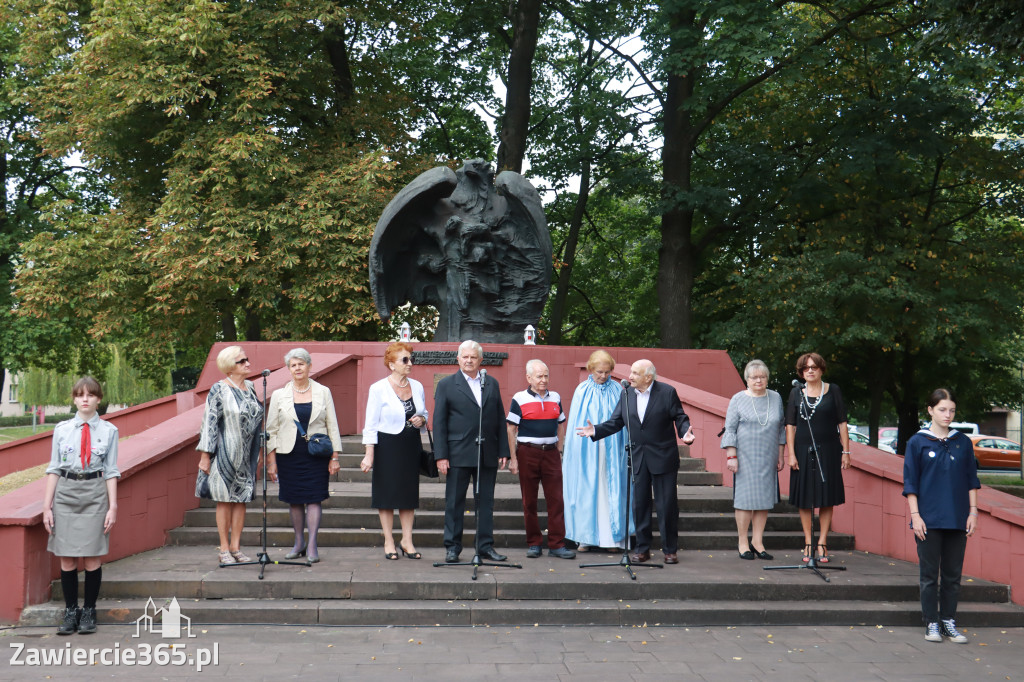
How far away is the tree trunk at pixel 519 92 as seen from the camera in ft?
68.0

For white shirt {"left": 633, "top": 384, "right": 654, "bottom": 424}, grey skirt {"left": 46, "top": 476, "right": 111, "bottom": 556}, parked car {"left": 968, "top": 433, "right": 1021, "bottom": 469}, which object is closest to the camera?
grey skirt {"left": 46, "top": 476, "right": 111, "bottom": 556}

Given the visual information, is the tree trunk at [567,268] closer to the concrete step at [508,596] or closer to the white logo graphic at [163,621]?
the concrete step at [508,596]

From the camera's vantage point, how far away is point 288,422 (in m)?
7.36

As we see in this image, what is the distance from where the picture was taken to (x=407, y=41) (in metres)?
24.5

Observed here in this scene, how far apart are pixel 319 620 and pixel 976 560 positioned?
212 inches

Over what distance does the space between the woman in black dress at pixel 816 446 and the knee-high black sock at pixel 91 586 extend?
211 inches

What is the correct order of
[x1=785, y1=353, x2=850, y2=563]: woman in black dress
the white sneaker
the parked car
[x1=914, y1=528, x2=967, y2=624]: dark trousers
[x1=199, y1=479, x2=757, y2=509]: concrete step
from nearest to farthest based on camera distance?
the white sneaker
[x1=914, y1=528, x2=967, y2=624]: dark trousers
[x1=785, y1=353, x2=850, y2=563]: woman in black dress
[x1=199, y1=479, x2=757, y2=509]: concrete step
the parked car

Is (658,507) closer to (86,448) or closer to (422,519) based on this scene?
(422,519)

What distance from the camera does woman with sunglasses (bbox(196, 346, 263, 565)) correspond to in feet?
22.9

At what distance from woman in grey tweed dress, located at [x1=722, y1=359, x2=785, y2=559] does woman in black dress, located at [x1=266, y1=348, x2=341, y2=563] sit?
3419mm

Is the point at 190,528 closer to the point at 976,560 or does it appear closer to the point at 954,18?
the point at 976,560

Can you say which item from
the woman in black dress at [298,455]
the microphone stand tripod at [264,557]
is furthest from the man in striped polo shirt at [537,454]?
the microphone stand tripod at [264,557]

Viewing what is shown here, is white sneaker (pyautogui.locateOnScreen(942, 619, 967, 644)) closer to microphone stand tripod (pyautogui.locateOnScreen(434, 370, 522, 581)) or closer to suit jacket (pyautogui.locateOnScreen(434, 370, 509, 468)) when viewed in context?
microphone stand tripod (pyautogui.locateOnScreen(434, 370, 522, 581))

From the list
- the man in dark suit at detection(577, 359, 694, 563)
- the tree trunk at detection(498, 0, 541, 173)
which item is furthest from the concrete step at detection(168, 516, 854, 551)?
the tree trunk at detection(498, 0, 541, 173)
